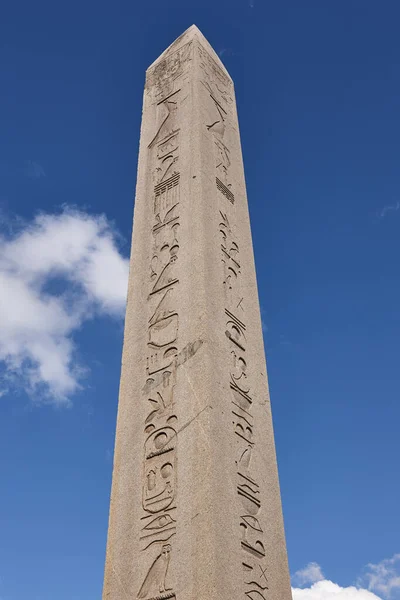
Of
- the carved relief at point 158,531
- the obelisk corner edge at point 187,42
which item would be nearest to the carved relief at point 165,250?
the carved relief at point 158,531

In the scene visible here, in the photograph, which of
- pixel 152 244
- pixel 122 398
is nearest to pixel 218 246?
pixel 152 244

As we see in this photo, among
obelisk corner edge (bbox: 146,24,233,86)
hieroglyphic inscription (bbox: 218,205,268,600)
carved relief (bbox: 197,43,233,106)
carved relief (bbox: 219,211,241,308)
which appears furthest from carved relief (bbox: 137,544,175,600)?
obelisk corner edge (bbox: 146,24,233,86)

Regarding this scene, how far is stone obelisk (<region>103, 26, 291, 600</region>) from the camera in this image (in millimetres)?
4230

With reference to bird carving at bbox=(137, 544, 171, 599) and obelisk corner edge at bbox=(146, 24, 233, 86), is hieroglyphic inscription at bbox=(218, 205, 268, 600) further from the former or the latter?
obelisk corner edge at bbox=(146, 24, 233, 86)

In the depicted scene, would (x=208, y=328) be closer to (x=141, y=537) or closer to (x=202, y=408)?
(x=202, y=408)

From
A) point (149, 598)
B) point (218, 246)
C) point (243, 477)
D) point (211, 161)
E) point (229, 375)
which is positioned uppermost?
point (211, 161)

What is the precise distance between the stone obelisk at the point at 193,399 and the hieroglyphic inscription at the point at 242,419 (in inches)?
0.5

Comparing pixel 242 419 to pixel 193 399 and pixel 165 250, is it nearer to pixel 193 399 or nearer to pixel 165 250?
pixel 193 399

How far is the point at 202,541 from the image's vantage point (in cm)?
406

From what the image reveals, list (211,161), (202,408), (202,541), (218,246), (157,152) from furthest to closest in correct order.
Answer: (157,152), (211,161), (218,246), (202,408), (202,541)

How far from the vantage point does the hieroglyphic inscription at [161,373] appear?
14.1ft

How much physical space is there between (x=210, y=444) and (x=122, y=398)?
121 cm

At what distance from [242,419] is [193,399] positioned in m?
0.47

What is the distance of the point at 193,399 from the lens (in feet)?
15.8
